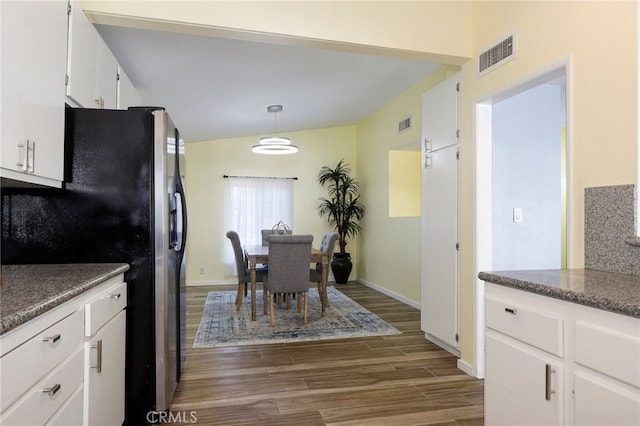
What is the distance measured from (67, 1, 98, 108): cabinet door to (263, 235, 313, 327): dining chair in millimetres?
2154

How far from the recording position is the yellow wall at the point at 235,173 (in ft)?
21.7

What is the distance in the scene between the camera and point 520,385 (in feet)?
4.81

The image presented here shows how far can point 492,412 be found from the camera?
1.63m

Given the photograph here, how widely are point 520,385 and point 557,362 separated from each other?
22 centimetres

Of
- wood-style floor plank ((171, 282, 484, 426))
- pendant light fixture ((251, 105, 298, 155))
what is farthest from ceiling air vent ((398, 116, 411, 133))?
wood-style floor plank ((171, 282, 484, 426))

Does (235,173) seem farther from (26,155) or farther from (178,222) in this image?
(26,155)

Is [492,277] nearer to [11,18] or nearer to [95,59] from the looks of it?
[11,18]

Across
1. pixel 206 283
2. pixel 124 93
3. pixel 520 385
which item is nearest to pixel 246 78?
pixel 124 93

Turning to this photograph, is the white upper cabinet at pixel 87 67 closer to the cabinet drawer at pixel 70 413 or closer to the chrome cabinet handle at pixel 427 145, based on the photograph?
the cabinet drawer at pixel 70 413

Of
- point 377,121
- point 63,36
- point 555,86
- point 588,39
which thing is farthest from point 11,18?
point 377,121

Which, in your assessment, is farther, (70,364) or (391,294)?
(391,294)

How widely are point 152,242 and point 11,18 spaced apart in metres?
1.09

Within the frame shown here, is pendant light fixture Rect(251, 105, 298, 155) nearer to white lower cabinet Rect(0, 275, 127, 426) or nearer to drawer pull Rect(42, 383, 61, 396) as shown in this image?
white lower cabinet Rect(0, 275, 127, 426)

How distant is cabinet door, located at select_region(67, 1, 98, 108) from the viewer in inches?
76.5
